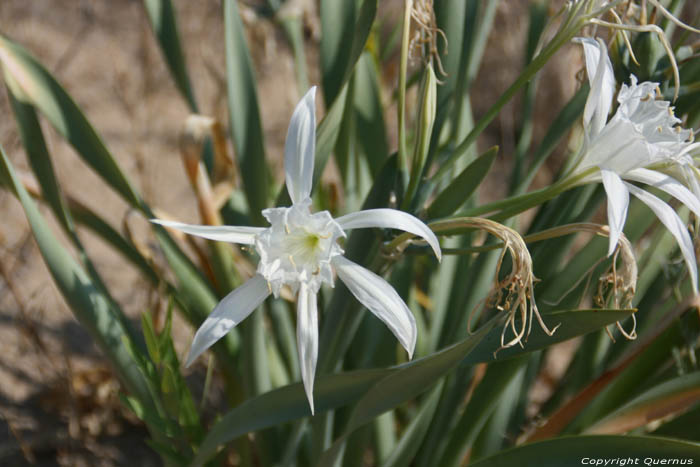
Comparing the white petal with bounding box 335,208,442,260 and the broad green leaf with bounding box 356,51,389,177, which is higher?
the broad green leaf with bounding box 356,51,389,177

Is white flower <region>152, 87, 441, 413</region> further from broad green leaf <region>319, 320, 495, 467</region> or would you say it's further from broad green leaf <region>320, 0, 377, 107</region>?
broad green leaf <region>320, 0, 377, 107</region>

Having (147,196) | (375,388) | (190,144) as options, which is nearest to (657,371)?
(375,388)

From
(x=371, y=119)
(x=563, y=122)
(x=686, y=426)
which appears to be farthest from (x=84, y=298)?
(x=686, y=426)

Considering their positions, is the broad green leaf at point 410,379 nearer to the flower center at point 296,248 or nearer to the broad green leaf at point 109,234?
the flower center at point 296,248

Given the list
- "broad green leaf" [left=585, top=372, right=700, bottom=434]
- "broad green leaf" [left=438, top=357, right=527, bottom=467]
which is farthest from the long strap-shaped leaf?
"broad green leaf" [left=585, top=372, right=700, bottom=434]

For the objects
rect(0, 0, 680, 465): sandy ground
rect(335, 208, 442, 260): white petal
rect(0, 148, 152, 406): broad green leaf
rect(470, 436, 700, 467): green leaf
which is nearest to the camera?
rect(335, 208, 442, 260): white petal

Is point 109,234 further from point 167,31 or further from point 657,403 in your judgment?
point 657,403

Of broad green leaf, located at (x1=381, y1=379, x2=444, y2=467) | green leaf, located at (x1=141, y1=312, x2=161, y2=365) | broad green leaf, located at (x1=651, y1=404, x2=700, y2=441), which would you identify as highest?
green leaf, located at (x1=141, y1=312, x2=161, y2=365)
